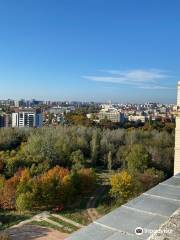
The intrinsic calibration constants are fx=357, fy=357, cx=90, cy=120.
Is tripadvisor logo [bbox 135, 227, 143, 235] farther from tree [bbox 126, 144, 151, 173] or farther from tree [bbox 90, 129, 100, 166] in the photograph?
tree [bbox 90, 129, 100, 166]

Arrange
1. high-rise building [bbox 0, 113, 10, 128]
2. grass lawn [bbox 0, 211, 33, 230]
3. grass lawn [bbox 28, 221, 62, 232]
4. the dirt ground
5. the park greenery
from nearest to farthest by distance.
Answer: the dirt ground < grass lawn [bbox 28, 221, 62, 232] < grass lawn [bbox 0, 211, 33, 230] < the park greenery < high-rise building [bbox 0, 113, 10, 128]

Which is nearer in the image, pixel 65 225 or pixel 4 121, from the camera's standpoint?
pixel 65 225

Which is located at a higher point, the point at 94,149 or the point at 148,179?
the point at 94,149

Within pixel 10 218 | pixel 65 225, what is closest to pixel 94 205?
pixel 65 225

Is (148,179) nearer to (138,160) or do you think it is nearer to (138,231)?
(138,160)

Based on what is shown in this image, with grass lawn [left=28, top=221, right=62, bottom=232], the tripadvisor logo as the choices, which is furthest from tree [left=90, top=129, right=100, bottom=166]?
the tripadvisor logo

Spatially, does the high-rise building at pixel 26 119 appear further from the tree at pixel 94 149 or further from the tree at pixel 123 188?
the tree at pixel 123 188

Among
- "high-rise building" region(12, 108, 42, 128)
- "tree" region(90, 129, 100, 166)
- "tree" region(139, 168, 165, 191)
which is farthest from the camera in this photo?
"high-rise building" region(12, 108, 42, 128)
